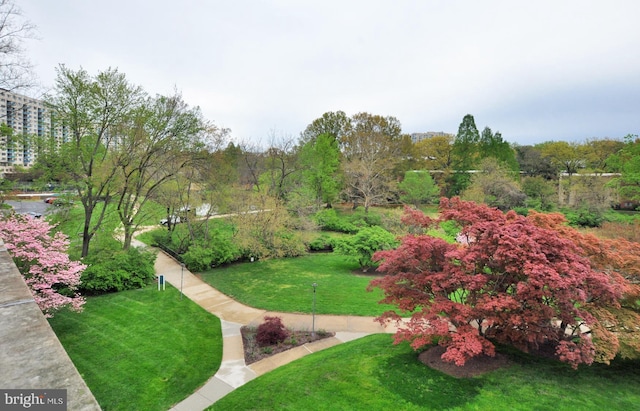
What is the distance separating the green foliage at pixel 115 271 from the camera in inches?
518

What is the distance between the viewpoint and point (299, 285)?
15633 millimetres

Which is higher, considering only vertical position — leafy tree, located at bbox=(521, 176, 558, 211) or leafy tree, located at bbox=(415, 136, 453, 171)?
leafy tree, located at bbox=(415, 136, 453, 171)

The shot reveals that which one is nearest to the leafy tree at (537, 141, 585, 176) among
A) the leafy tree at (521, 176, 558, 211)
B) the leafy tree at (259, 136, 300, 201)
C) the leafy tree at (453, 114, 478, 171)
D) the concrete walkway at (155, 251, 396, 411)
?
the leafy tree at (521, 176, 558, 211)

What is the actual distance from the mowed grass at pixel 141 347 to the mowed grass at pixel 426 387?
5.73ft

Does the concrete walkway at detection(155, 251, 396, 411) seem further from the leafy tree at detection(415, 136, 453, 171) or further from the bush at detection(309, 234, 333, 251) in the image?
the leafy tree at detection(415, 136, 453, 171)

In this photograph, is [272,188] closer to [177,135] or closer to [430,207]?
[177,135]

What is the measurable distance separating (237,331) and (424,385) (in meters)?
6.47

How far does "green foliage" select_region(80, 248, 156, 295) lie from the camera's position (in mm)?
13156

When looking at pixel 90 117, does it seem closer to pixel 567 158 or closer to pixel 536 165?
pixel 567 158

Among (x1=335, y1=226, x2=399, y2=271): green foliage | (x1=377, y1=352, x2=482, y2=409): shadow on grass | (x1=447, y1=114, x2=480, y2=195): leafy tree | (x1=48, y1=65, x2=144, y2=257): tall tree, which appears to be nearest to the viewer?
(x1=377, y1=352, x2=482, y2=409): shadow on grass

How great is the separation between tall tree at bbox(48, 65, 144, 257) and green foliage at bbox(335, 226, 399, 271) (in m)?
12.2

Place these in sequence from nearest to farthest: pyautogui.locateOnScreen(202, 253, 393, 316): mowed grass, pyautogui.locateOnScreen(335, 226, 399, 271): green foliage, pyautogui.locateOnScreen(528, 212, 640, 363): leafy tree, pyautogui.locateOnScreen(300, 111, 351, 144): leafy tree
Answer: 1. pyautogui.locateOnScreen(528, 212, 640, 363): leafy tree
2. pyautogui.locateOnScreen(202, 253, 393, 316): mowed grass
3. pyautogui.locateOnScreen(335, 226, 399, 271): green foliage
4. pyautogui.locateOnScreen(300, 111, 351, 144): leafy tree

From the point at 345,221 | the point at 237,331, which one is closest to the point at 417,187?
the point at 345,221

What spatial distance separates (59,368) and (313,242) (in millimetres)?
21749
